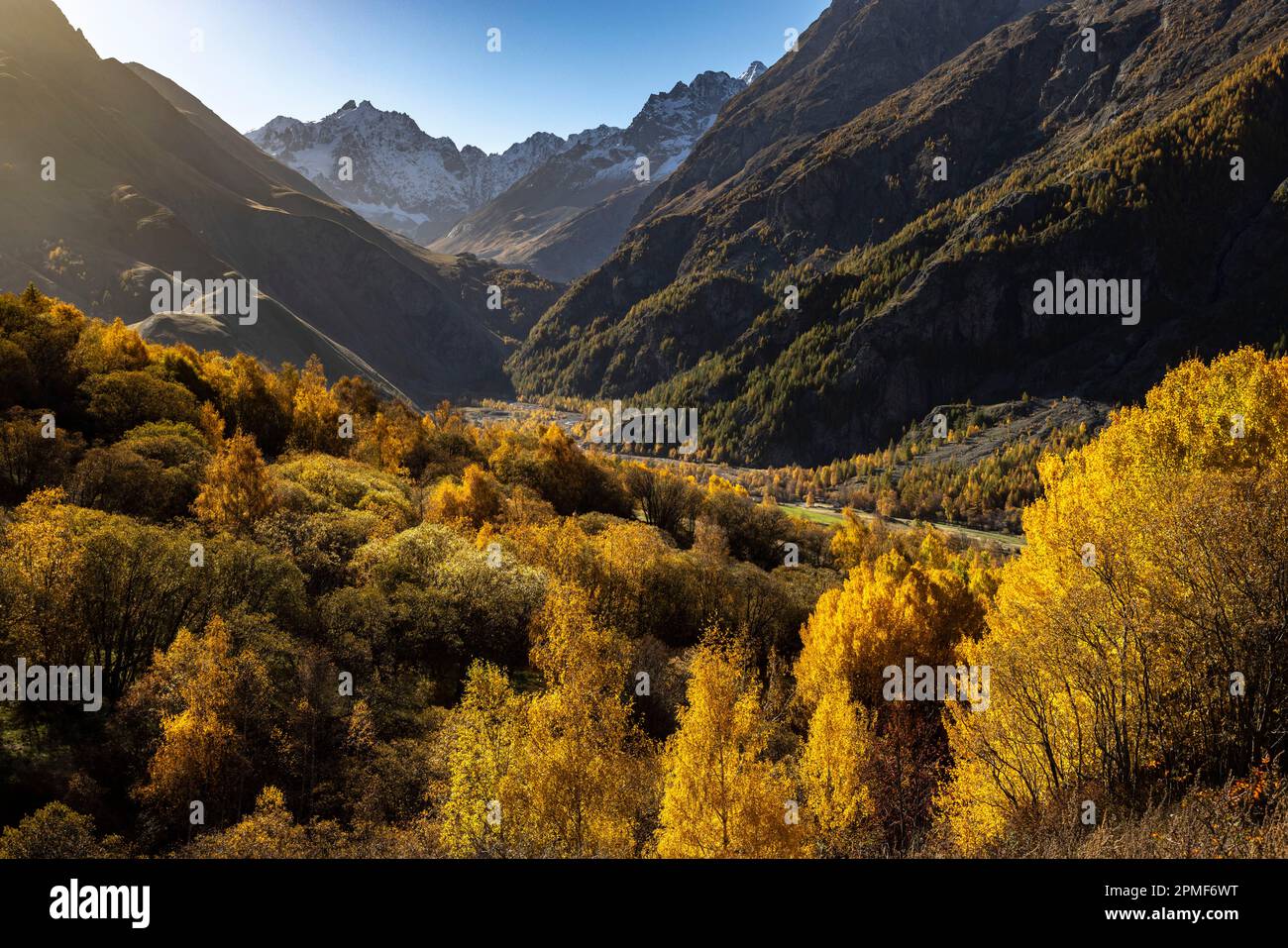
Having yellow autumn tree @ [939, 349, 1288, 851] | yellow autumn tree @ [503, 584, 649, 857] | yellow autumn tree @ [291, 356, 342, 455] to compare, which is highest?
yellow autumn tree @ [291, 356, 342, 455]

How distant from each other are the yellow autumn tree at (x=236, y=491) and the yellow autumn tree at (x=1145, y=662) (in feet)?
172

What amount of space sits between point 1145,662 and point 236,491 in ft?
197

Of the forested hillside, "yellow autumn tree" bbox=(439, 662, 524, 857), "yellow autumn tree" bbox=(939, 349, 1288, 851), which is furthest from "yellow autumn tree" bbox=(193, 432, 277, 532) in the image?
"yellow autumn tree" bbox=(939, 349, 1288, 851)

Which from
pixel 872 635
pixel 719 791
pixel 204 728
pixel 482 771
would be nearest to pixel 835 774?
pixel 719 791

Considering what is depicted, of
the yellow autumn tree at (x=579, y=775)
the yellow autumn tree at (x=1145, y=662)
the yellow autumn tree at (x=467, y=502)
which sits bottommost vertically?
the yellow autumn tree at (x=579, y=775)

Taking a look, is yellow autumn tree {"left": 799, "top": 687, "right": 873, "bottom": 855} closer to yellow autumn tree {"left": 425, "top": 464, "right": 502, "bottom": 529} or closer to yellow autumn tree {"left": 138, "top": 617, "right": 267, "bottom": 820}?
yellow autumn tree {"left": 138, "top": 617, "right": 267, "bottom": 820}

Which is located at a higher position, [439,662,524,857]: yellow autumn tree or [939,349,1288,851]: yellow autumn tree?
[939,349,1288,851]: yellow autumn tree

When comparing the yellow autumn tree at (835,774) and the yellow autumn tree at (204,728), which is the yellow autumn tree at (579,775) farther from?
the yellow autumn tree at (204,728)

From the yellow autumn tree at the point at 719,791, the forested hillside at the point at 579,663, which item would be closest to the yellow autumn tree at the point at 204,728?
the forested hillside at the point at 579,663

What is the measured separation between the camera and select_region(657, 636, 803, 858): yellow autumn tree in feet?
107

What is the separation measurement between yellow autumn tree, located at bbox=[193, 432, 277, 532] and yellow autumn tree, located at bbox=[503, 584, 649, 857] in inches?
1156

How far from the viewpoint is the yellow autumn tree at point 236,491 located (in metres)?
50.8
